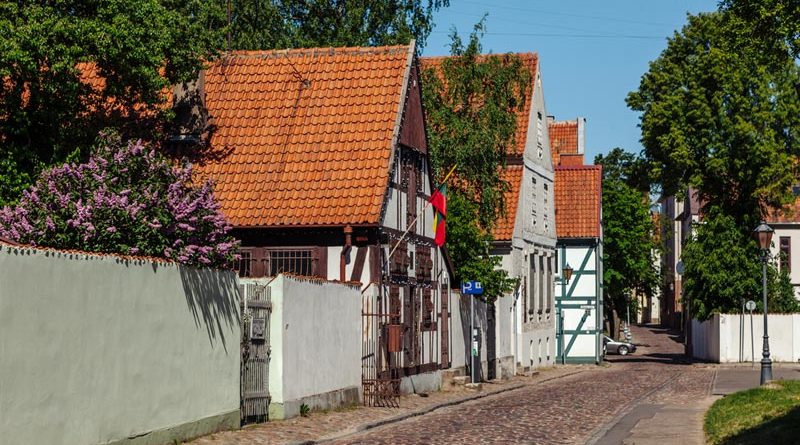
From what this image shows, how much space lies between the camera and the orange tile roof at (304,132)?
28.9m

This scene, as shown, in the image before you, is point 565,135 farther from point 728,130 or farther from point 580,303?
point 728,130

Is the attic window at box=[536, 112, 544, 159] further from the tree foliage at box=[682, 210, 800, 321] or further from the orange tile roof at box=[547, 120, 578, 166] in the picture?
the orange tile roof at box=[547, 120, 578, 166]

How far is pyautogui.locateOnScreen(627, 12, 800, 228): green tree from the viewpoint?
56.3 m

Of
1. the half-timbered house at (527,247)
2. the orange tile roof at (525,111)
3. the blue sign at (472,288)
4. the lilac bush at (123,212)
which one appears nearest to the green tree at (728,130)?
the half-timbered house at (527,247)

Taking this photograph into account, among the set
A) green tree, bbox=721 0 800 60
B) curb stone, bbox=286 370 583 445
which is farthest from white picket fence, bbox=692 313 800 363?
green tree, bbox=721 0 800 60

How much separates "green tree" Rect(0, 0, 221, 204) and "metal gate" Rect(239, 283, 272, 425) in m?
5.79

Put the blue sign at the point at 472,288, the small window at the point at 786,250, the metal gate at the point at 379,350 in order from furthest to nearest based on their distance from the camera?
the small window at the point at 786,250 → the blue sign at the point at 472,288 → the metal gate at the point at 379,350

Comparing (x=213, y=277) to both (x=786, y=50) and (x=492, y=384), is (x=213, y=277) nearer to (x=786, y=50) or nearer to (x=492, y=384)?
(x=786, y=50)

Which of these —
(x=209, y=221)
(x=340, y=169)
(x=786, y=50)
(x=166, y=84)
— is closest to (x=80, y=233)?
(x=209, y=221)

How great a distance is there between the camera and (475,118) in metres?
44.2

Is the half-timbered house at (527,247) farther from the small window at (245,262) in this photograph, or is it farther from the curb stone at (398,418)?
the small window at (245,262)

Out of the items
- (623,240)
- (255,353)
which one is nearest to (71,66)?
(255,353)

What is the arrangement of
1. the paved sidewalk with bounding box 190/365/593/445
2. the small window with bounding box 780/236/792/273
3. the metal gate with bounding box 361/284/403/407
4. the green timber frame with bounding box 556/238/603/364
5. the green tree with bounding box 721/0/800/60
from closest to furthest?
the paved sidewalk with bounding box 190/365/593/445, the metal gate with bounding box 361/284/403/407, the green tree with bounding box 721/0/800/60, the green timber frame with bounding box 556/238/603/364, the small window with bounding box 780/236/792/273

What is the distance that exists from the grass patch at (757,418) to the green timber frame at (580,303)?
30526mm
